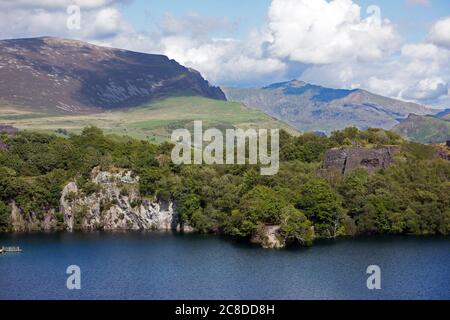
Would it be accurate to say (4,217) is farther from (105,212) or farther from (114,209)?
(114,209)

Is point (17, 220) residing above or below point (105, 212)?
below

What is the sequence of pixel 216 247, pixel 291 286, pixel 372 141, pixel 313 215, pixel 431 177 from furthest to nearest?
pixel 372 141 < pixel 431 177 < pixel 313 215 < pixel 216 247 < pixel 291 286

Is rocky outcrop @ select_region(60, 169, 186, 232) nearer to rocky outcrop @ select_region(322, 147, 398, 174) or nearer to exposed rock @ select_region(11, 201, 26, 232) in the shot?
exposed rock @ select_region(11, 201, 26, 232)

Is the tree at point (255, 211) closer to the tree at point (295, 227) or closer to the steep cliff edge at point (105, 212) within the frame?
the tree at point (295, 227)

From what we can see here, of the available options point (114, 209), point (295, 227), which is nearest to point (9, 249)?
point (114, 209)

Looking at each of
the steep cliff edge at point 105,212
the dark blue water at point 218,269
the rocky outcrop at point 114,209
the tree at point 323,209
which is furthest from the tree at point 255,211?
the rocky outcrop at point 114,209
